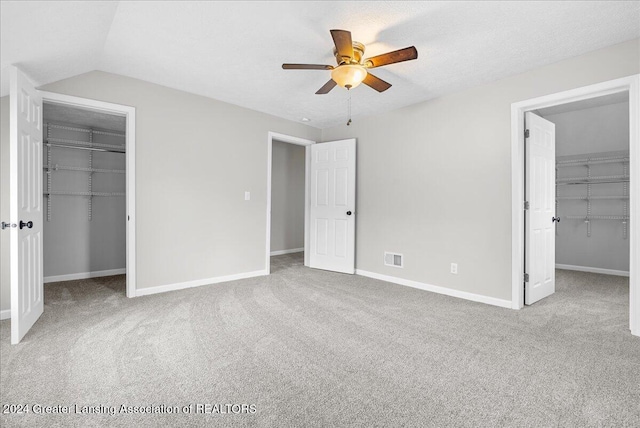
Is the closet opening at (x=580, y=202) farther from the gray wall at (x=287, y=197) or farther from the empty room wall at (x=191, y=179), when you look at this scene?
the gray wall at (x=287, y=197)

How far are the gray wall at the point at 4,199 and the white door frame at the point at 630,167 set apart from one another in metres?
4.95

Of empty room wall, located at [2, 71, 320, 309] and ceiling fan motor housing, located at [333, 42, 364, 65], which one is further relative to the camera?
empty room wall, located at [2, 71, 320, 309]

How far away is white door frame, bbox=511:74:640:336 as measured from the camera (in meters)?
2.48

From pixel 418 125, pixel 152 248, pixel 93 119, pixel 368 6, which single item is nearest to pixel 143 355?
pixel 152 248

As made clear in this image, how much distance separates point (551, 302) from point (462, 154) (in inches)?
76.1

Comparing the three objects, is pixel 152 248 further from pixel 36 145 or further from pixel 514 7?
pixel 514 7

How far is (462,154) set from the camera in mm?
3602

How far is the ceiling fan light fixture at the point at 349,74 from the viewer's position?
2432mm

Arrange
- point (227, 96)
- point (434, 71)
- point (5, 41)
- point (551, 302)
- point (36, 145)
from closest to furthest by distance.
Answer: point (5, 41), point (36, 145), point (434, 71), point (551, 302), point (227, 96)

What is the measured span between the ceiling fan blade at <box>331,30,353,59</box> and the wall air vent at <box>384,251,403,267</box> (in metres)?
2.77

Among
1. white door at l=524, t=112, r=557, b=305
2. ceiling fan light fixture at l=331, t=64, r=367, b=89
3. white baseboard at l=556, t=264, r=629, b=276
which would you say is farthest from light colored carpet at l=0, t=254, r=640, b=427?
ceiling fan light fixture at l=331, t=64, r=367, b=89

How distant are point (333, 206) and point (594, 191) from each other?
4335mm

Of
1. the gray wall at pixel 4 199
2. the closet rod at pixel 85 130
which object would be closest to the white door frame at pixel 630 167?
the gray wall at pixel 4 199

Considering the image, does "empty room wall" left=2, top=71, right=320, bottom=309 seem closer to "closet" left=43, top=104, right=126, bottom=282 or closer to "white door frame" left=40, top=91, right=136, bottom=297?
"white door frame" left=40, top=91, right=136, bottom=297
